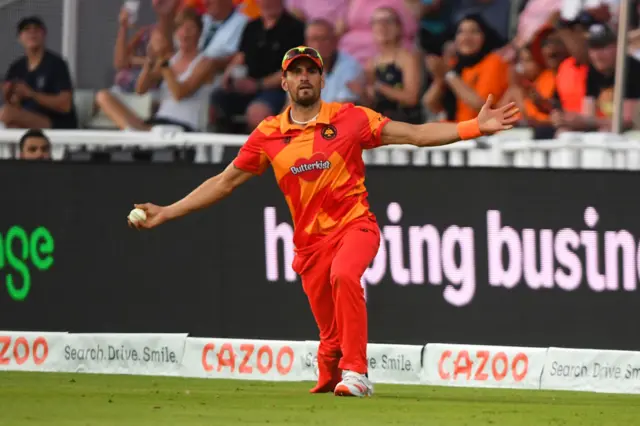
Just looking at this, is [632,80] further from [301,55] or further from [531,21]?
[301,55]

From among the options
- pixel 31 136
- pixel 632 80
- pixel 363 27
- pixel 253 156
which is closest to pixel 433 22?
pixel 363 27

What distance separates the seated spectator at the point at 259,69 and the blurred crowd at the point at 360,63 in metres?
0.01

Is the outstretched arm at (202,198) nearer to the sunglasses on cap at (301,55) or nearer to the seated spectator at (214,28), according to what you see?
the sunglasses on cap at (301,55)

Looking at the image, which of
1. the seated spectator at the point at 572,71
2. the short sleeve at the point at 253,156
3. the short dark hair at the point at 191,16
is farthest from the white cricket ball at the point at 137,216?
the short dark hair at the point at 191,16

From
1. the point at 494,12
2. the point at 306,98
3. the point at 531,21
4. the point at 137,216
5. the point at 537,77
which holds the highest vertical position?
the point at 494,12

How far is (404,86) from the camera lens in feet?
47.2

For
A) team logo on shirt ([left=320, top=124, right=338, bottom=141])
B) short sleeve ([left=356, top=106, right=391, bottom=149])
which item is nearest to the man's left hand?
short sleeve ([left=356, top=106, right=391, bottom=149])

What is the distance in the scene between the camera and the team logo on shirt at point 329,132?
8.85 meters

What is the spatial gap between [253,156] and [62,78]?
634 centimetres

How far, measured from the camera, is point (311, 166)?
29.1 ft

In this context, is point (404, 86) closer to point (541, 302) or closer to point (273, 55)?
point (273, 55)

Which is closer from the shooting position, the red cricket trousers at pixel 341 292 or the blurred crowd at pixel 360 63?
the red cricket trousers at pixel 341 292

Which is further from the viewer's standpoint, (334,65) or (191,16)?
(191,16)

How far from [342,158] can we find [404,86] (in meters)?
5.66
